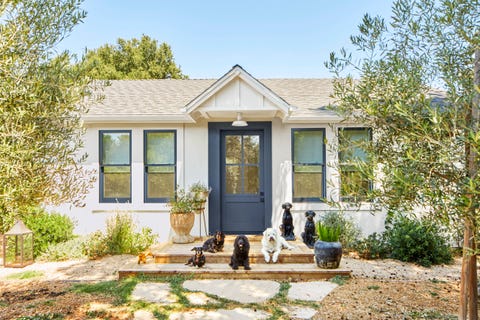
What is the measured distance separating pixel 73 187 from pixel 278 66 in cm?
1589

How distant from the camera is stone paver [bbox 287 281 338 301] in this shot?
490 centimetres

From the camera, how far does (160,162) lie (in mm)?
8852

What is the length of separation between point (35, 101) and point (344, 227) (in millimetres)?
6772

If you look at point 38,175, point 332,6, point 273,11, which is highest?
point 273,11

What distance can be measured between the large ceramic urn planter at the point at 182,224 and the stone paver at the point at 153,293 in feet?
7.16

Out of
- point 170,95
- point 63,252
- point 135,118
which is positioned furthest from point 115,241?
point 170,95

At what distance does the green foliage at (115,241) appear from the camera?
7629 mm

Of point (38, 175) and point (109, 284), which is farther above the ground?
point (38, 175)

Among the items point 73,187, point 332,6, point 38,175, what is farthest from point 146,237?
point 332,6

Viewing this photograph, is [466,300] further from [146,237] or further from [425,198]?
[146,237]

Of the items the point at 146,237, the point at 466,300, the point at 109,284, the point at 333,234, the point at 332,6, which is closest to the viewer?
the point at 466,300

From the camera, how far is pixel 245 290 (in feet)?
17.1

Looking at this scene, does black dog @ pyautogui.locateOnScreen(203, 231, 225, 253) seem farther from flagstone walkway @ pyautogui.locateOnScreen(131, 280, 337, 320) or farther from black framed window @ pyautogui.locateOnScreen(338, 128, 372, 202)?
black framed window @ pyautogui.locateOnScreen(338, 128, 372, 202)

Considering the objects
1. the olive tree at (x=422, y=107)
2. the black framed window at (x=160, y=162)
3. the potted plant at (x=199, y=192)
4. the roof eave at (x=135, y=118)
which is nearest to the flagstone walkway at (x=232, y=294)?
the olive tree at (x=422, y=107)
